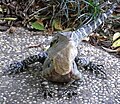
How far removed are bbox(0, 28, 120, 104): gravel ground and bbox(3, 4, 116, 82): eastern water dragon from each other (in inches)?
2.9

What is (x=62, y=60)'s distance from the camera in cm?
310

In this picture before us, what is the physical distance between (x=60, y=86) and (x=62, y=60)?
414 millimetres

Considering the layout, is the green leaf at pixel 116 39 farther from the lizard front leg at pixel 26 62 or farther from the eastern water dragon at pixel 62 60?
the lizard front leg at pixel 26 62

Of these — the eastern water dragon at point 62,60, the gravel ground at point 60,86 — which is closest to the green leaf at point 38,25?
the gravel ground at point 60,86

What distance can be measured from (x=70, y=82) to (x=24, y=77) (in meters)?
0.42

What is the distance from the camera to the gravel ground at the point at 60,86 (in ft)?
10.9

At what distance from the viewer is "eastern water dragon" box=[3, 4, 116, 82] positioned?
3084 millimetres

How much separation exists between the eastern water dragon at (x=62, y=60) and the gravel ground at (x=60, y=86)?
74mm

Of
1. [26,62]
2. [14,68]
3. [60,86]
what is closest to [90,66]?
[60,86]

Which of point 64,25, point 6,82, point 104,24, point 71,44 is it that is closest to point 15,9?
point 64,25

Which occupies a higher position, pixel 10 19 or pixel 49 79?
pixel 10 19

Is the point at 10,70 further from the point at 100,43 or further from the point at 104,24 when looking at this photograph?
the point at 104,24

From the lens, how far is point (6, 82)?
11.6ft

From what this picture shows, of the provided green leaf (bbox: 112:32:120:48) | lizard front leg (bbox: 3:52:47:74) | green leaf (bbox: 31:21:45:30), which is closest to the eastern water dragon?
Answer: lizard front leg (bbox: 3:52:47:74)
